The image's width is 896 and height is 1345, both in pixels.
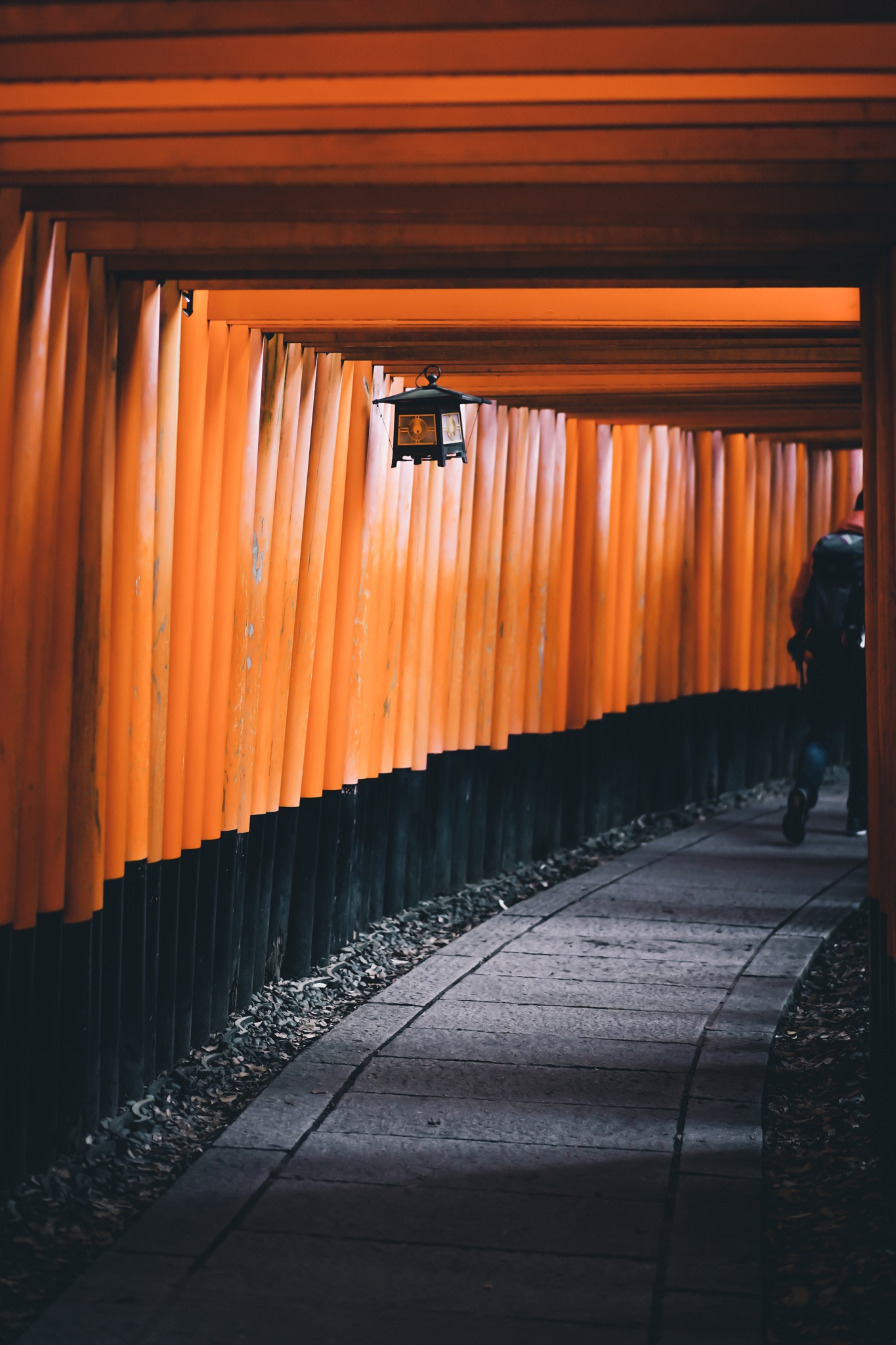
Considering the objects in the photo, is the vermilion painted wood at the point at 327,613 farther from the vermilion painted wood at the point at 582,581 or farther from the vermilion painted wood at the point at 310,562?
the vermilion painted wood at the point at 582,581

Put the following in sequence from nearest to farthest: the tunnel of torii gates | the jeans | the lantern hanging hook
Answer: the tunnel of torii gates, the lantern hanging hook, the jeans

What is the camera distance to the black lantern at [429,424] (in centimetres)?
612

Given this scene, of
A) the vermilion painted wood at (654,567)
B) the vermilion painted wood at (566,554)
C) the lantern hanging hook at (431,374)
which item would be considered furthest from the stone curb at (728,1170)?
the vermilion painted wood at (654,567)

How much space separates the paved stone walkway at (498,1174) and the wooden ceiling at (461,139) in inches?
105

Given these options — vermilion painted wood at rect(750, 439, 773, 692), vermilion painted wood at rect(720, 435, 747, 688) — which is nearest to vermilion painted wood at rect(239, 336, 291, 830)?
vermilion painted wood at rect(720, 435, 747, 688)

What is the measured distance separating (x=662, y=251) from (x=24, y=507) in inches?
76.7

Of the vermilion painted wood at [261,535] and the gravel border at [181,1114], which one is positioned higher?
the vermilion painted wood at [261,535]

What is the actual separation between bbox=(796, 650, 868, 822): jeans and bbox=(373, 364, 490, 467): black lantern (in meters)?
3.75

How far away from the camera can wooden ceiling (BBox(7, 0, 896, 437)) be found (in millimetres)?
2982

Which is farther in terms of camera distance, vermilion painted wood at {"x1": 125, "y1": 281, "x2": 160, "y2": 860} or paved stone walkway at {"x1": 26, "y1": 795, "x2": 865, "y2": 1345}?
vermilion painted wood at {"x1": 125, "y1": 281, "x2": 160, "y2": 860}

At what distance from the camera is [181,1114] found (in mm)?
4828

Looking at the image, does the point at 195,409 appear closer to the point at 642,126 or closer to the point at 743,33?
the point at 642,126

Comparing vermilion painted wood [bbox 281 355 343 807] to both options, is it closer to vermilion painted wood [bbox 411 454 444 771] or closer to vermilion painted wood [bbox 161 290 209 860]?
vermilion painted wood [bbox 161 290 209 860]

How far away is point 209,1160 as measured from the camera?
4266 millimetres
